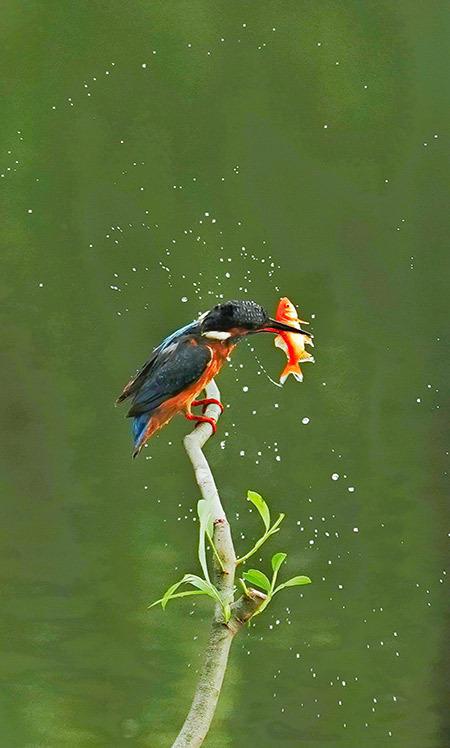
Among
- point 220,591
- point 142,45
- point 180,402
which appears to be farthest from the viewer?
point 142,45

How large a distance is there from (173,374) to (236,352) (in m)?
0.60

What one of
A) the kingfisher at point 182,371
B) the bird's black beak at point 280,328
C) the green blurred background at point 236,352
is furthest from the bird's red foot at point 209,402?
the green blurred background at point 236,352

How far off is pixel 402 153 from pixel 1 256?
67cm

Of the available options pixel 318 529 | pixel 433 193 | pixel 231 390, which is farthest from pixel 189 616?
pixel 433 193

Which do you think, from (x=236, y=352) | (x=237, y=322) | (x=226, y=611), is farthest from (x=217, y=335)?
(x=236, y=352)

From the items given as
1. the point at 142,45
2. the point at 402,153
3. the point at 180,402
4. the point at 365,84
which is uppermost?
the point at 142,45

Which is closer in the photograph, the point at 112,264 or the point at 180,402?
the point at 180,402

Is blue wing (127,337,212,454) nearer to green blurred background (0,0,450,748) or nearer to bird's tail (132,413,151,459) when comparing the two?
bird's tail (132,413,151,459)

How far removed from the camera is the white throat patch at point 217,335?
1021 millimetres

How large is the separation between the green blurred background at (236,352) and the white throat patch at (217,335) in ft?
1.91

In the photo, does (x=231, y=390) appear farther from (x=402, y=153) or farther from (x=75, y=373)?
(x=402, y=153)

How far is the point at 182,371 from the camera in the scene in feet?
3.45

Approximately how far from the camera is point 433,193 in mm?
1663

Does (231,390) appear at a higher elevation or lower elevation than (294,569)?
higher
